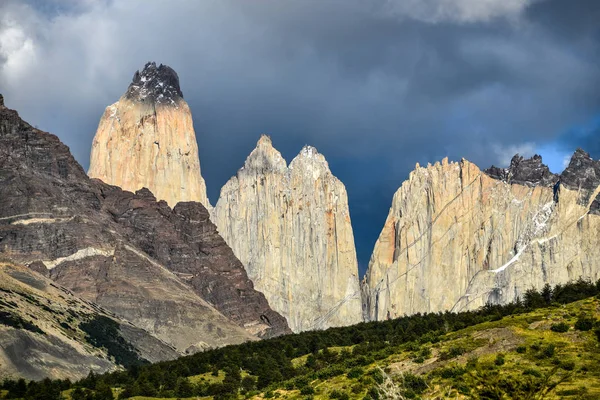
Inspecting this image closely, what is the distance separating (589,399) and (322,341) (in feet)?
301

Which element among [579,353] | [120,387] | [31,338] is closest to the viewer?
[579,353]

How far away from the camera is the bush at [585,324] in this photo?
7750cm

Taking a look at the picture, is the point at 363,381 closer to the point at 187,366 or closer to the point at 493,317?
the point at 493,317

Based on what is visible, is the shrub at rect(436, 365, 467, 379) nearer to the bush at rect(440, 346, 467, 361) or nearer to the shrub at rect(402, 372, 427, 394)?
the shrub at rect(402, 372, 427, 394)

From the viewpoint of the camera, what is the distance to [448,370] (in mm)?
73188

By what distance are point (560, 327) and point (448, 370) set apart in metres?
11.9

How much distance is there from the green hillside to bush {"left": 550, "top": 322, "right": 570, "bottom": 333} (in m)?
0.11

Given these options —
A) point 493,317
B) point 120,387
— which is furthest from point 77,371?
point 493,317

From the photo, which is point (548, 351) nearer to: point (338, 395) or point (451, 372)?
point (451, 372)

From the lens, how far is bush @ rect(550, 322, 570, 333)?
78.5 metres

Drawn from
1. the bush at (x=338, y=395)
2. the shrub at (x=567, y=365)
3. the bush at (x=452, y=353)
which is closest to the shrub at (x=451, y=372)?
the bush at (x=452, y=353)

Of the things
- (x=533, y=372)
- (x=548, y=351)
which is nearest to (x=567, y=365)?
(x=533, y=372)

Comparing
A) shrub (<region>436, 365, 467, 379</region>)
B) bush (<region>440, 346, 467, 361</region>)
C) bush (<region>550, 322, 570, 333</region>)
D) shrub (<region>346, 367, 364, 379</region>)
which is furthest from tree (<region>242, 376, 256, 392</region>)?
bush (<region>550, 322, 570, 333</region>)

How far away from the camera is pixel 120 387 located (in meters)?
114
